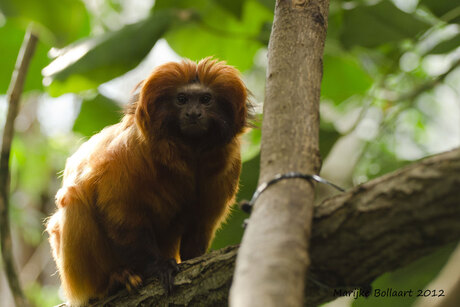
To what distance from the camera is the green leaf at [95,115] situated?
5.06 metres

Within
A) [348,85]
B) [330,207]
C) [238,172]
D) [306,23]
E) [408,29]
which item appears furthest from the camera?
[348,85]

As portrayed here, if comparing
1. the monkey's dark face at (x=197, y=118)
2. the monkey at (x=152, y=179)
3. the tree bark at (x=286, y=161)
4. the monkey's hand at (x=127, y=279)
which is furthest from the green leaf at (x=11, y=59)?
the tree bark at (x=286, y=161)

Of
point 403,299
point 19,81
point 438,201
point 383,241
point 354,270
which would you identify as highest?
point 19,81

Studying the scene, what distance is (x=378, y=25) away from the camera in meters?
4.27

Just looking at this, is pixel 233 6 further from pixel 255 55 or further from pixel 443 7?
pixel 443 7

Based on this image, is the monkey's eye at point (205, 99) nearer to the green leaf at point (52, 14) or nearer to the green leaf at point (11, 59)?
the green leaf at point (52, 14)

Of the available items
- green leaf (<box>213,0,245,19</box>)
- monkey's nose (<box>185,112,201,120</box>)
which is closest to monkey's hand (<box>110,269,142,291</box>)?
monkey's nose (<box>185,112,201,120</box>)

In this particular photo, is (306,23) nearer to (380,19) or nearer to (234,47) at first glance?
(380,19)

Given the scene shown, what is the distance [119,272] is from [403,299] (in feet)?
5.90

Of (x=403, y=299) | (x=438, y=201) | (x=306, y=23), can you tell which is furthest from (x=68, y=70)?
(x=438, y=201)

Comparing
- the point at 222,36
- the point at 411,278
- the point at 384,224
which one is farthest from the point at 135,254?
the point at 222,36

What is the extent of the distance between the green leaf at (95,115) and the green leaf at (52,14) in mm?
832

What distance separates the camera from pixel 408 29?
4.22m

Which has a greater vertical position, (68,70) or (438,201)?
(68,70)
